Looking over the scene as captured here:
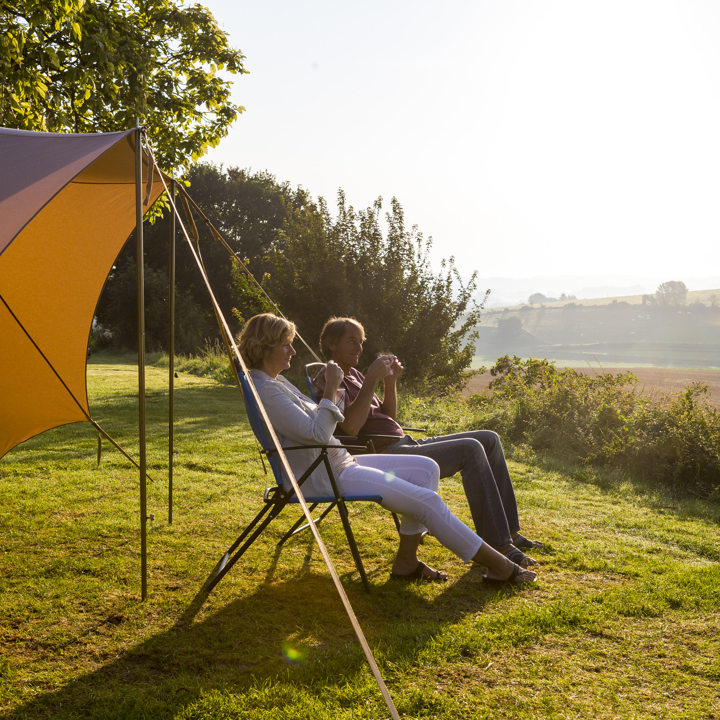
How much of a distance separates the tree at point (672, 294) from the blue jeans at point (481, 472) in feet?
383

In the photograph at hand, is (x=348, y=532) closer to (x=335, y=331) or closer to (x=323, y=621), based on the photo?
(x=323, y=621)

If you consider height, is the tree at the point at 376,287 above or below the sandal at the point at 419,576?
above

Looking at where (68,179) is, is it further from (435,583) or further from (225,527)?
(435,583)

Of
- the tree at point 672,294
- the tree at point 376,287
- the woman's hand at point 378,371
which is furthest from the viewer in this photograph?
the tree at point 672,294

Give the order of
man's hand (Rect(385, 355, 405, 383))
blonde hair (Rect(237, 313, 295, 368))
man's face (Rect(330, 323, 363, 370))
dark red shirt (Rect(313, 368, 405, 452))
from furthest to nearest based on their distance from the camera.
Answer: dark red shirt (Rect(313, 368, 405, 452))
man's face (Rect(330, 323, 363, 370))
man's hand (Rect(385, 355, 405, 383))
blonde hair (Rect(237, 313, 295, 368))

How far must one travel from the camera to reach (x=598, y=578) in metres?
3.45

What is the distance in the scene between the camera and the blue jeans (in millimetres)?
3457

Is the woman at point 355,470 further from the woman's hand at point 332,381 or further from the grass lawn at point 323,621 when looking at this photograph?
the grass lawn at point 323,621

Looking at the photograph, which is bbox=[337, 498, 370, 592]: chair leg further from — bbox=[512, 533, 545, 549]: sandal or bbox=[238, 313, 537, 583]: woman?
bbox=[512, 533, 545, 549]: sandal

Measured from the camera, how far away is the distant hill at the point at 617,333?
78738 mm

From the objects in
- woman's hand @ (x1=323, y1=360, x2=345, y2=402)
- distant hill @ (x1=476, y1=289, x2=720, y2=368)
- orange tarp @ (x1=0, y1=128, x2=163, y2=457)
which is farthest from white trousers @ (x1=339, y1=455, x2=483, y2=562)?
distant hill @ (x1=476, y1=289, x2=720, y2=368)

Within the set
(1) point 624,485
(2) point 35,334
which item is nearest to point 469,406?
(1) point 624,485

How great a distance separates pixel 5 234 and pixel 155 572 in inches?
75.9

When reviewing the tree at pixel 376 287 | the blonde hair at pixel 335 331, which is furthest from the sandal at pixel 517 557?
the tree at pixel 376 287
